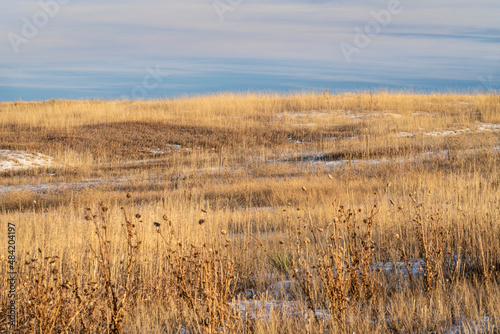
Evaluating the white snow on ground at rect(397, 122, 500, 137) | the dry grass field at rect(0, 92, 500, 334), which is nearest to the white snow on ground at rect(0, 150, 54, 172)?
the dry grass field at rect(0, 92, 500, 334)

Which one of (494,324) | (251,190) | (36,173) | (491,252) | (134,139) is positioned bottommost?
(494,324)

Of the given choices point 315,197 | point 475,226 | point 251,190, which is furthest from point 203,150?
point 475,226

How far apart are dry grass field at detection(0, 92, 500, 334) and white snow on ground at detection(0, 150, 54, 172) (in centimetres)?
9

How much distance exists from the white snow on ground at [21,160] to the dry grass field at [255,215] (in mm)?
91

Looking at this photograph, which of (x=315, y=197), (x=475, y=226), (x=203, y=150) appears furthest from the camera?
(x=203, y=150)

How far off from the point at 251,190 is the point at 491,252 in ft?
20.5

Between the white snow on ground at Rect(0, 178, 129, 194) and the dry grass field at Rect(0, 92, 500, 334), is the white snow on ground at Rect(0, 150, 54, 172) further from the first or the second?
the white snow on ground at Rect(0, 178, 129, 194)

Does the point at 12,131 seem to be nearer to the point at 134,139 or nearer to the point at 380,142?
the point at 134,139

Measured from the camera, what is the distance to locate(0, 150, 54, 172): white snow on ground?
1487 centimetres

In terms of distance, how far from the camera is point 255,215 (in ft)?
25.6

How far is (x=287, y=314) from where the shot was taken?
11.6ft

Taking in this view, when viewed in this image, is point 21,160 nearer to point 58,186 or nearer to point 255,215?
point 58,186

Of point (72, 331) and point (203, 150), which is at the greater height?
point (203, 150)

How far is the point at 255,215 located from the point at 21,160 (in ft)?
36.8
